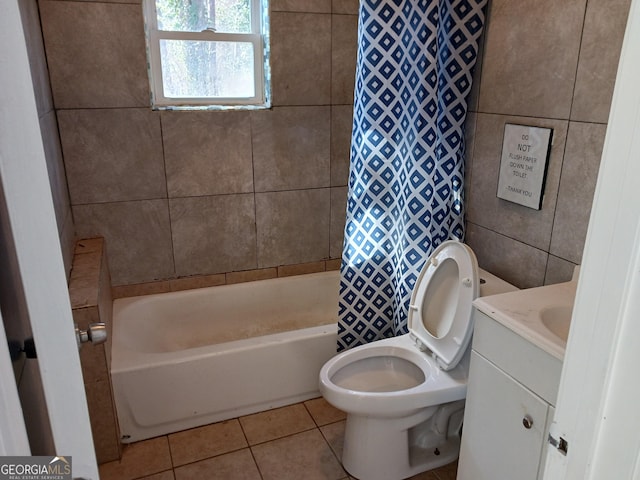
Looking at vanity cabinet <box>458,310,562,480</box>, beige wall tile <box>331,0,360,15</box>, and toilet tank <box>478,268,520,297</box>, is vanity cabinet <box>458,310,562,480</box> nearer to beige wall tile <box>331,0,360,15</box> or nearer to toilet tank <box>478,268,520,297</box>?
toilet tank <box>478,268,520,297</box>

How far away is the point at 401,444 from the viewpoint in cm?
189

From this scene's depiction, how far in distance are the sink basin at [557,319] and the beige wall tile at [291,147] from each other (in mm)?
1506

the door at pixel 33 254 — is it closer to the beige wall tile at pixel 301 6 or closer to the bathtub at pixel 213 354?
the bathtub at pixel 213 354

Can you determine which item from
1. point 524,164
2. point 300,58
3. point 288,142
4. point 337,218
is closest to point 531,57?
point 524,164

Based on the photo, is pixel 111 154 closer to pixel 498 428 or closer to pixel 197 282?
pixel 197 282

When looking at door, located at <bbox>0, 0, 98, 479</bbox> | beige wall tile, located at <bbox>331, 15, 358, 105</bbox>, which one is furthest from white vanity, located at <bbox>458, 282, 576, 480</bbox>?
beige wall tile, located at <bbox>331, 15, 358, 105</bbox>

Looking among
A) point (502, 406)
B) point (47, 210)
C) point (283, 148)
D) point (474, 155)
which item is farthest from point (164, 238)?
point (47, 210)

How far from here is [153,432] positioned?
215 cm

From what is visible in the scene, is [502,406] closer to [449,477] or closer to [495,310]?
[495,310]

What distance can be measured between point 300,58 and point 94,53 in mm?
947

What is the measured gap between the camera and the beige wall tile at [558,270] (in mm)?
1847

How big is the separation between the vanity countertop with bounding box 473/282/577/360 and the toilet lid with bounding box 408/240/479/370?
22cm

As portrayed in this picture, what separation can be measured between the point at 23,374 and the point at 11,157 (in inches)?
12.0

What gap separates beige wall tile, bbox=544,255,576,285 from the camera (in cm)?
185
